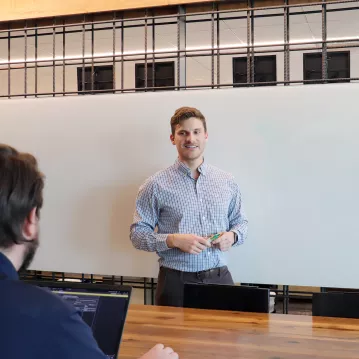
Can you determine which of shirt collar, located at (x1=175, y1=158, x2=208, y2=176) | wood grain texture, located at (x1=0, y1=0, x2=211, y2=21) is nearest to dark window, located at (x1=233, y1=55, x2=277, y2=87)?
wood grain texture, located at (x1=0, y1=0, x2=211, y2=21)

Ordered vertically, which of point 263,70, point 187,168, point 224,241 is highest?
point 263,70

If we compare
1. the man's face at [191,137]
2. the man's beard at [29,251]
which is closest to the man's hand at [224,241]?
the man's face at [191,137]

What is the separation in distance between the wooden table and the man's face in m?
1.07

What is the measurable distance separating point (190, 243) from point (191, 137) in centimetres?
68

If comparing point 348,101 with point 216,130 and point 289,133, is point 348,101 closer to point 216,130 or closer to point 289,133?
point 289,133

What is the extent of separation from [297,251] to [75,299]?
2237mm

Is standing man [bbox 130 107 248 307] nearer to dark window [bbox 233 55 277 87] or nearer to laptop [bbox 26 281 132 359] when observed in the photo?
laptop [bbox 26 281 132 359]

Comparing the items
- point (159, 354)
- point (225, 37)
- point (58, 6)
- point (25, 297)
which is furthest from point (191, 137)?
point (225, 37)

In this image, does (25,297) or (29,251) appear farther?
(29,251)

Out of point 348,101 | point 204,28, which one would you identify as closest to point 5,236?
point 348,101

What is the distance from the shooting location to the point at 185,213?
292 centimetres

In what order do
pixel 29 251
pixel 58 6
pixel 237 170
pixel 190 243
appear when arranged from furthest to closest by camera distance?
pixel 58 6
pixel 237 170
pixel 190 243
pixel 29 251

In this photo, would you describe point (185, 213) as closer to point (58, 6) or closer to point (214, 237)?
point (214, 237)

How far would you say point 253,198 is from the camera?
3482 mm
